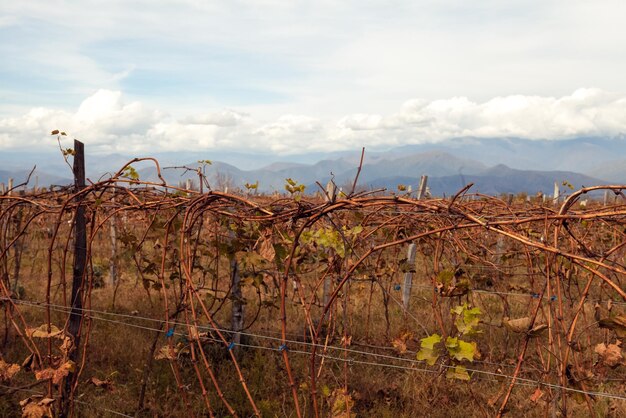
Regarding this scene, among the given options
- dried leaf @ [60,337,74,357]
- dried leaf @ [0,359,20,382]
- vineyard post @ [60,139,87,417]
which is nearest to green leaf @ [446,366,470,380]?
dried leaf @ [60,337,74,357]

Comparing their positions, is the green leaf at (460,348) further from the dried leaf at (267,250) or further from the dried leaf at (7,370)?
the dried leaf at (7,370)

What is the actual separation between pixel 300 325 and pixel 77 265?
3.18 m

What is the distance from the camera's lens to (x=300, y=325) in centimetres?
604

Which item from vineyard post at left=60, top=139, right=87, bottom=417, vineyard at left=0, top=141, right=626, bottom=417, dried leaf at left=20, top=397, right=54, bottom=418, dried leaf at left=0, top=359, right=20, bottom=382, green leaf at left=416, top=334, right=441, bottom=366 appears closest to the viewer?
green leaf at left=416, top=334, right=441, bottom=366

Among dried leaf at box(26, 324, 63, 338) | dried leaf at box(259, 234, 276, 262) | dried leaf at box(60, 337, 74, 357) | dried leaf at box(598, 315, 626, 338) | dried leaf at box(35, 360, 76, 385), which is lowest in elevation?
dried leaf at box(35, 360, 76, 385)

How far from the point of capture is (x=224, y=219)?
3629 millimetres

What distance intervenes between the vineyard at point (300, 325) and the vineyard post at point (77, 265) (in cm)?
2

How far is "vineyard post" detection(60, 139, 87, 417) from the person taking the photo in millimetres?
3570

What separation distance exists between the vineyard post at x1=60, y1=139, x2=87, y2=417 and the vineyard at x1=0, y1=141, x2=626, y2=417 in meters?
0.02

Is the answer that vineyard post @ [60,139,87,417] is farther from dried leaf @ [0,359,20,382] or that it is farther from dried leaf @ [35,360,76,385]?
dried leaf @ [35,360,76,385]

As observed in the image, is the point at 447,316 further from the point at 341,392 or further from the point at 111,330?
the point at 111,330

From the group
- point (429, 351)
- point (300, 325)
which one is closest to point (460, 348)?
point (429, 351)

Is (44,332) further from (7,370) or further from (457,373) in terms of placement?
(457,373)

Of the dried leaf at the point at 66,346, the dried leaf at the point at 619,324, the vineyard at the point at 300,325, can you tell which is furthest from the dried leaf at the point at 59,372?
the dried leaf at the point at 619,324
